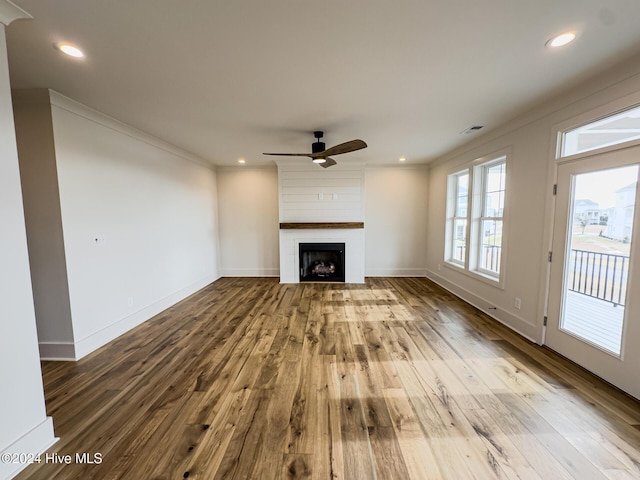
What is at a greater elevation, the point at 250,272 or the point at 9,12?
the point at 9,12

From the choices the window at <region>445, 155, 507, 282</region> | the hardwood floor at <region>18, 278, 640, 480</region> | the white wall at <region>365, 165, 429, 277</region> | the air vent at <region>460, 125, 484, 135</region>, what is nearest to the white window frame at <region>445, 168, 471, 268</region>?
the window at <region>445, 155, 507, 282</region>

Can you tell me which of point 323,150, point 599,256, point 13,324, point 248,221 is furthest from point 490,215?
point 13,324

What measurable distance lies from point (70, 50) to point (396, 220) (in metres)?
5.18

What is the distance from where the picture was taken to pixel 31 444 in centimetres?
141

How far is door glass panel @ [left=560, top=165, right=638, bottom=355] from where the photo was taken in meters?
1.93

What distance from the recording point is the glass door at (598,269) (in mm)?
1873

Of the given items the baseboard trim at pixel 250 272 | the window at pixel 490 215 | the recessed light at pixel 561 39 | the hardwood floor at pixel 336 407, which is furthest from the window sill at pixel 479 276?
the baseboard trim at pixel 250 272

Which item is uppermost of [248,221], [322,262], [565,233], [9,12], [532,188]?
[9,12]

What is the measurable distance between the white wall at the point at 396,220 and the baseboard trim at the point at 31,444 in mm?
4945

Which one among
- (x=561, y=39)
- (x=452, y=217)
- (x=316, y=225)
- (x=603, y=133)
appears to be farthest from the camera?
(x=316, y=225)

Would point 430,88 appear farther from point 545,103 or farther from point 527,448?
point 527,448

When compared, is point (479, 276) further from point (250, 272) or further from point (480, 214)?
point (250, 272)

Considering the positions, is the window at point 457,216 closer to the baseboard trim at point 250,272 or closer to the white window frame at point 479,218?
the white window frame at point 479,218

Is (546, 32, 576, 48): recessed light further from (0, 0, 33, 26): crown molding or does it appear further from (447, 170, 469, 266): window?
(0, 0, 33, 26): crown molding
